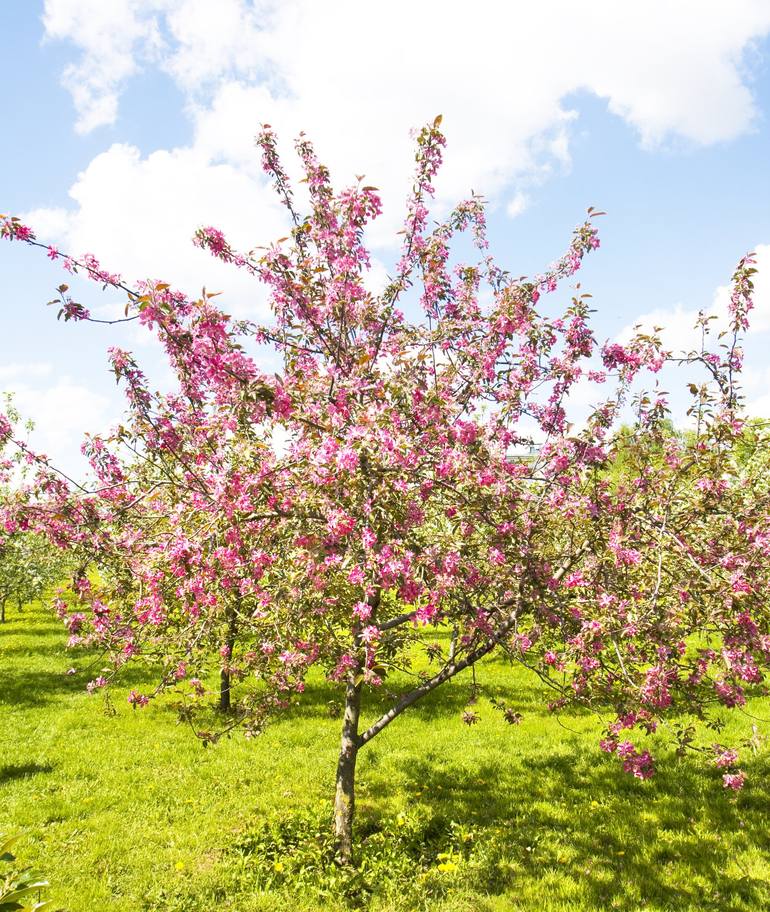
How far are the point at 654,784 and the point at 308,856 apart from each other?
4961mm

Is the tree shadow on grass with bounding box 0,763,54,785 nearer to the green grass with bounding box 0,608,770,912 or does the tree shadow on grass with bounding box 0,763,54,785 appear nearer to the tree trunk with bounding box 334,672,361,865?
the green grass with bounding box 0,608,770,912

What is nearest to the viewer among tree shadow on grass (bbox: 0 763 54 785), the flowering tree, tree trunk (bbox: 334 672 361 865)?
the flowering tree

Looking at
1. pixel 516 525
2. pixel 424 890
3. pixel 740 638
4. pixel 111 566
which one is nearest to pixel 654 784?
pixel 424 890

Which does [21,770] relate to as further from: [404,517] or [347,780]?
[404,517]

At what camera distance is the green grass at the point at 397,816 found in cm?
621

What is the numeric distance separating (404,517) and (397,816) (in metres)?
4.67

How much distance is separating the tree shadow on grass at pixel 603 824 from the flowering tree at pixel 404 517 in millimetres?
1680

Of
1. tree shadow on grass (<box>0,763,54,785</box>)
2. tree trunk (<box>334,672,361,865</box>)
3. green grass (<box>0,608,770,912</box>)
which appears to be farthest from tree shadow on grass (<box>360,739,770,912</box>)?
tree shadow on grass (<box>0,763,54,785</box>)

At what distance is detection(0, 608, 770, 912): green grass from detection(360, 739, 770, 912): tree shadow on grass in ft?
0.08

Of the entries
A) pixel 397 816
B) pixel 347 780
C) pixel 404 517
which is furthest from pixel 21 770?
pixel 404 517

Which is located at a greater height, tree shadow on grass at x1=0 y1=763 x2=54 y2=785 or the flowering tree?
the flowering tree

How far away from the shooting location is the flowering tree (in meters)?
4.91

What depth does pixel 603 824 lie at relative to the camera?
296 inches

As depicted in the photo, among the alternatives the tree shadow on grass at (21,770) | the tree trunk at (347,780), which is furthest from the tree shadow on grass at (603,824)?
the tree shadow on grass at (21,770)
